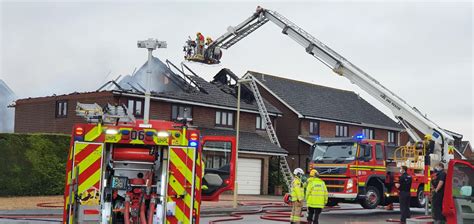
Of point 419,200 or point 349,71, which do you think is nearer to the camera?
point 419,200

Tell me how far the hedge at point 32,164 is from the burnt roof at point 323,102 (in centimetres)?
1693

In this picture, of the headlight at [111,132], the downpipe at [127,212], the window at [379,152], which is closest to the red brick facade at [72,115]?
the window at [379,152]

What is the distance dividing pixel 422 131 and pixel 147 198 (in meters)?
13.0

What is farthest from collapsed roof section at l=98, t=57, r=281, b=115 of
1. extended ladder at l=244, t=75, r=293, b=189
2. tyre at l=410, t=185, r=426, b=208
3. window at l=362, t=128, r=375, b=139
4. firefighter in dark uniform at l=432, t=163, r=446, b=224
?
firefighter in dark uniform at l=432, t=163, r=446, b=224

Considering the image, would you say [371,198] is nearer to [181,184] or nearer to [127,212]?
[181,184]

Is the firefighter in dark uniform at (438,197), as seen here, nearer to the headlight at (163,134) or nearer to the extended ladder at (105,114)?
the headlight at (163,134)

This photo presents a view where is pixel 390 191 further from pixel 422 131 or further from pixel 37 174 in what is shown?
pixel 37 174

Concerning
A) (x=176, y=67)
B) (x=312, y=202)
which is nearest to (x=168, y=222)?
(x=312, y=202)

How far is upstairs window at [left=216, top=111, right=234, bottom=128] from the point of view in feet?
110

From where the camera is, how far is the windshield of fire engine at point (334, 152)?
19.5m

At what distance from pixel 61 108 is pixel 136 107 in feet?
14.3

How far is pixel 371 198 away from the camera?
1956 centimetres

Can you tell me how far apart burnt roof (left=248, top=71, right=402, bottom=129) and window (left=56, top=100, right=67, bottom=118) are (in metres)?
13.4

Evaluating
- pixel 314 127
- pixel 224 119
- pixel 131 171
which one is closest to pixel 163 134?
pixel 131 171
